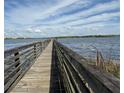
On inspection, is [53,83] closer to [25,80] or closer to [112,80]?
[25,80]

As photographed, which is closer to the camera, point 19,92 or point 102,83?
point 102,83

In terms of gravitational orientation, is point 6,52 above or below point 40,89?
above

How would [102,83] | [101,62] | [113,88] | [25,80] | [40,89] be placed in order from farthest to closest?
1. [101,62]
2. [25,80]
3. [40,89]
4. [102,83]
5. [113,88]

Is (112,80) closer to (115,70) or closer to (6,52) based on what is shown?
(6,52)

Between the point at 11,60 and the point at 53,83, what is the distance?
119 cm

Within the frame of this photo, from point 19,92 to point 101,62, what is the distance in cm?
333

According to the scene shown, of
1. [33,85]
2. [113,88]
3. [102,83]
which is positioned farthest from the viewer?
[33,85]

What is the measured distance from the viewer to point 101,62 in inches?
288

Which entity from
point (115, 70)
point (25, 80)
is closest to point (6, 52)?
point (25, 80)

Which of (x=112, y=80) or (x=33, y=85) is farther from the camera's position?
(x=33, y=85)
